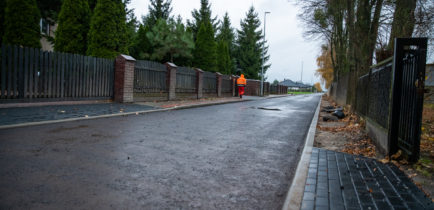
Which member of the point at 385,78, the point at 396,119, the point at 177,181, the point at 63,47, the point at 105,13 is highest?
the point at 105,13

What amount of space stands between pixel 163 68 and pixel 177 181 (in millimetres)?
13869

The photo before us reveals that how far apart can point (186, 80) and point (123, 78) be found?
605 centimetres

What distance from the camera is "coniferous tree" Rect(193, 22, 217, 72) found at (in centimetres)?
3775

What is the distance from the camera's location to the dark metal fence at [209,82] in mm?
21734

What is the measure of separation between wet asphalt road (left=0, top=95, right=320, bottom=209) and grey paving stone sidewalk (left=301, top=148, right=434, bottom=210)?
1.18ft

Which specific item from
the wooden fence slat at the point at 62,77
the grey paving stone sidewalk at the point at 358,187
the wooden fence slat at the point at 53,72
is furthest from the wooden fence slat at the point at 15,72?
the grey paving stone sidewalk at the point at 358,187

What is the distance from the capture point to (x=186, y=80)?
19.1m

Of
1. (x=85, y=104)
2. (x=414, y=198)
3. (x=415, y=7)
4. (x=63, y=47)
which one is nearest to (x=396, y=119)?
(x=414, y=198)

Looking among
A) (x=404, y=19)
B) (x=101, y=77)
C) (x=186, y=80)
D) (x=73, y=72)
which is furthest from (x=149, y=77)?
(x=404, y=19)

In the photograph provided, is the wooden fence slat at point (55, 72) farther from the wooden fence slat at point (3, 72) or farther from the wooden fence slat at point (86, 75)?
the wooden fence slat at point (3, 72)

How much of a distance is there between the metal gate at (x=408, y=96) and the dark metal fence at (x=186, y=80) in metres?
14.5

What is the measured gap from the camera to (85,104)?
12125mm

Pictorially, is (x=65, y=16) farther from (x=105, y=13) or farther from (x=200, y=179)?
(x=200, y=179)

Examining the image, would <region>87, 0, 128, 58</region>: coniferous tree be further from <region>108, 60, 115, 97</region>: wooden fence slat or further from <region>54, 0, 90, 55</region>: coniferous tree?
<region>108, 60, 115, 97</region>: wooden fence slat
